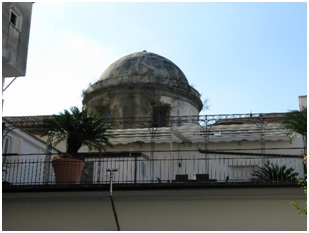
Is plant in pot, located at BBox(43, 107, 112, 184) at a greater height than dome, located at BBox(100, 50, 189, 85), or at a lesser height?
lesser

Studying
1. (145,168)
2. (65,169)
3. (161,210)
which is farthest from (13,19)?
(161,210)

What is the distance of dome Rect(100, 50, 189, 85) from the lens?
91.3ft

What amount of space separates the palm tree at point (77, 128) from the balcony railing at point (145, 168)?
3.47ft

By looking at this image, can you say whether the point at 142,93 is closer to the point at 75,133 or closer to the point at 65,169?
the point at 75,133

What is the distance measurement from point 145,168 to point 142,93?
7.71 metres

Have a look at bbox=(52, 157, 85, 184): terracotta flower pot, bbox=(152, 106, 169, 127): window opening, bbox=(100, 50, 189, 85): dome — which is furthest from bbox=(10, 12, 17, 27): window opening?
bbox=(152, 106, 169, 127): window opening

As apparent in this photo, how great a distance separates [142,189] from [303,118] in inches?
210

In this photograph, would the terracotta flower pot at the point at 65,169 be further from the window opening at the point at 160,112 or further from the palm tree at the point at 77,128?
the window opening at the point at 160,112

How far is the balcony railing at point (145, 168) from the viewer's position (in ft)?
56.8

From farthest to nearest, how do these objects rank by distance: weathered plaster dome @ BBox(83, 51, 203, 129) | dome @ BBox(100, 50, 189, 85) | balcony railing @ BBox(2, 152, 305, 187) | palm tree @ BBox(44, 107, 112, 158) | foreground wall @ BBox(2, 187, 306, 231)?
dome @ BBox(100, 50, 189, 85), weathered plaster dome @ BBox(83, 51, 203, 129), balcony railing @ BBox(2, 152, 305, 187), palm tree @ BBox(44, 107, 112, 158), foreground wall @ BBox(2, 187, 306, 231)

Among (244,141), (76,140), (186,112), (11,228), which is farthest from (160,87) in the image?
(11,228)

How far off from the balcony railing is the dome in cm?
728

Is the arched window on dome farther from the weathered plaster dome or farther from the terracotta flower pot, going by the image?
the terracotta flower pot

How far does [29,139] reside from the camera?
19391mm
